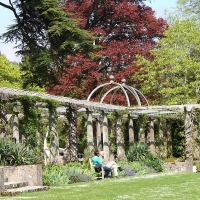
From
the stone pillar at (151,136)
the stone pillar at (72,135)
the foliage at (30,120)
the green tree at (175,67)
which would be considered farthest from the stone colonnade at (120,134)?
the foliage at (30,120)

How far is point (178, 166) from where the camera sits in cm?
2214

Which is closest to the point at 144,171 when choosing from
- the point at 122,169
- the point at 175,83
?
the point at 122,169

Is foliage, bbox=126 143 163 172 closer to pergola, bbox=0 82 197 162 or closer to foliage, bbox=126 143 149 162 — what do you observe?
foliage, bbox=126 143 149 162

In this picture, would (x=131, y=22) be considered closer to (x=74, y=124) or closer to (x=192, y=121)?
(x=192, y=121)

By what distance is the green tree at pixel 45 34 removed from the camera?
706 inches

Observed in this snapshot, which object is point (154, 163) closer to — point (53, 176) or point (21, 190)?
point (53, 176)

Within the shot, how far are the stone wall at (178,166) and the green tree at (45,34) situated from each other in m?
6.30

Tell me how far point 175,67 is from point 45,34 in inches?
433

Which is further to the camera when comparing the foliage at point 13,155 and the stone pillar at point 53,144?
the stone pillar at point 53,144

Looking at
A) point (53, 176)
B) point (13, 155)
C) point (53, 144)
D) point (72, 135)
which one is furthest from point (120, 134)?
point (13, 155)

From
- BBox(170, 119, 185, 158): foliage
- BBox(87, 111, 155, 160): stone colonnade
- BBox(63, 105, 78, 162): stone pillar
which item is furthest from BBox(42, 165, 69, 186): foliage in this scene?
BBox(170, 119, 185, 158): foliage

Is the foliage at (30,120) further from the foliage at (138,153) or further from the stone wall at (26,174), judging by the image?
the foliage at (138,153)

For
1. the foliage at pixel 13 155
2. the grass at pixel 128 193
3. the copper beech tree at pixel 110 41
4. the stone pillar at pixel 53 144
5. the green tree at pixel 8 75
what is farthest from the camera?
the green tree at pixel 8 75

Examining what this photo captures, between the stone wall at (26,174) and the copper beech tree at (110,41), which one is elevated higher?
the copper beech tree at (110,41)
